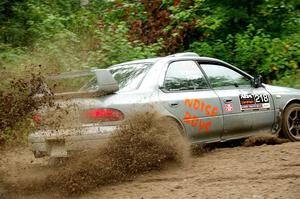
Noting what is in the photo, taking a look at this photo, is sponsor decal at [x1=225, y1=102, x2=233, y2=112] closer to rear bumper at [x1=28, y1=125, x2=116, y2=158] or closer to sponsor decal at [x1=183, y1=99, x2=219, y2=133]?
sponsor decal at [x1=183, y1=99, x2=219, y2=133]

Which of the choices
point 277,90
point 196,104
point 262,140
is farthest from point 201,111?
point 277,90

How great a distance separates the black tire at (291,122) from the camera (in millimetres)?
8172

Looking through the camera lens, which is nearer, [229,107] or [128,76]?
[128,76]

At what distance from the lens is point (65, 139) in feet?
19.6

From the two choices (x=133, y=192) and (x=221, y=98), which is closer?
(x=133, y=192)

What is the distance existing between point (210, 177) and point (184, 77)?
6.22ft

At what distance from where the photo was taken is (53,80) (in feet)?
20.7

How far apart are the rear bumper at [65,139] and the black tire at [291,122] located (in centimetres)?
330

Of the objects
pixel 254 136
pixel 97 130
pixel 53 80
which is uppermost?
pixel 53 80

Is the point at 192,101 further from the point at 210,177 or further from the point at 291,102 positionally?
the point at 291,102

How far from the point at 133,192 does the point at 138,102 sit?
134 centimetres

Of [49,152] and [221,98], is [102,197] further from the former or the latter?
[221,98]

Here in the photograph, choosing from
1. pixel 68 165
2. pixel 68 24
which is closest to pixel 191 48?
pixel 68 24

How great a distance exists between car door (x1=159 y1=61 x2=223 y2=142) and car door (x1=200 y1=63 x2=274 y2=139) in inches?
6.6
